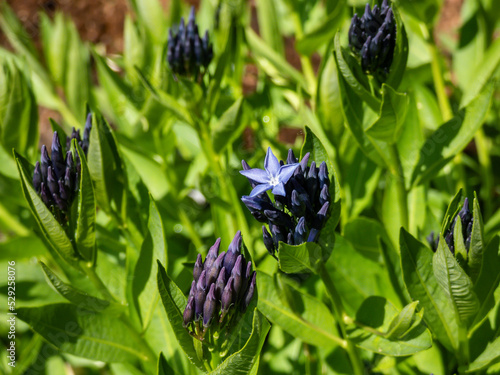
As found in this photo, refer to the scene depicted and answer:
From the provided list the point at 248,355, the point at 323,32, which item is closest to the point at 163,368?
the point at 248,355

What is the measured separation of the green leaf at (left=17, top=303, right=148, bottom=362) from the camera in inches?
51.0

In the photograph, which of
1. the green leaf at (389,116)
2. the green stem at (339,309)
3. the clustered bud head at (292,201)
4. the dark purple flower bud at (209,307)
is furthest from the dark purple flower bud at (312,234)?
the green leaf at (389,116)

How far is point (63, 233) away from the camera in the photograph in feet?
4.17

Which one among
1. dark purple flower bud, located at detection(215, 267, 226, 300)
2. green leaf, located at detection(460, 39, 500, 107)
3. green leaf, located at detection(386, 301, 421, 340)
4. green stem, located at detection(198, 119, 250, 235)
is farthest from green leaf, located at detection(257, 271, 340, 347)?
green leaf, located at detection(460, 39, 500, 107)

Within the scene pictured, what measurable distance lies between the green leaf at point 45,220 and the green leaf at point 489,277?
985 mm

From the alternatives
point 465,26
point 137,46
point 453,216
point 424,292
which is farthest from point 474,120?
point 137,46

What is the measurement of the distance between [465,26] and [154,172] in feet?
4.93

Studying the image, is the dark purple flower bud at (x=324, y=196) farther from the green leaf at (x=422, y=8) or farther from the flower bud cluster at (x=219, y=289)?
the green leaf at (x=422, y=8)

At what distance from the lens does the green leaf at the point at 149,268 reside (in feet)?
4.66

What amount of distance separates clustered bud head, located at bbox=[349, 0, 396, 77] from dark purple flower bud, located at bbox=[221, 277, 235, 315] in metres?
0.66

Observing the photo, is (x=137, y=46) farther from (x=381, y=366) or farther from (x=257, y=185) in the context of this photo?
(x=381, y=366)

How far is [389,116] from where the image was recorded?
1355 mm

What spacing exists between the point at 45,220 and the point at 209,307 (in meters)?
0.47

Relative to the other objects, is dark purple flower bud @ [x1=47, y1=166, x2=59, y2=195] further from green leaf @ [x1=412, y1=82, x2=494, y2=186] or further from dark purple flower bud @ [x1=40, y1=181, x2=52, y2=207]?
green leaf @ [x1=412, y1=82, x2=494, y2=186]
